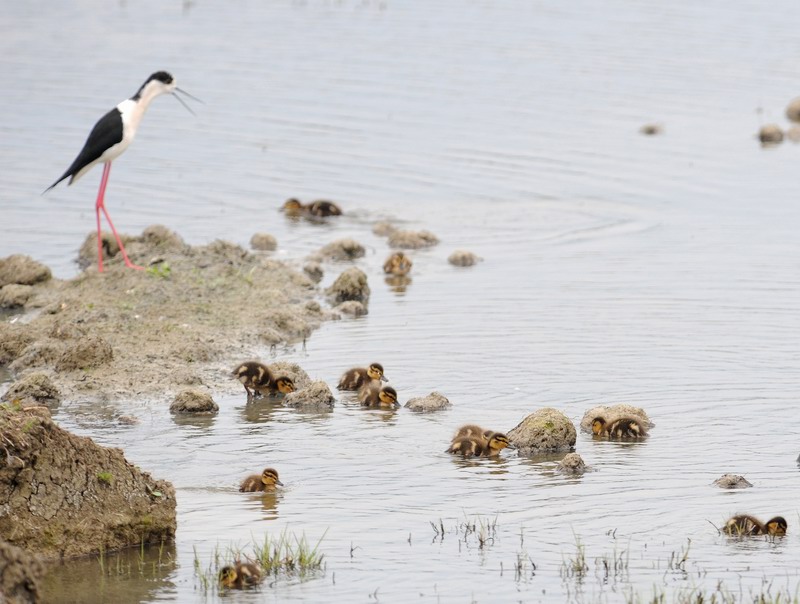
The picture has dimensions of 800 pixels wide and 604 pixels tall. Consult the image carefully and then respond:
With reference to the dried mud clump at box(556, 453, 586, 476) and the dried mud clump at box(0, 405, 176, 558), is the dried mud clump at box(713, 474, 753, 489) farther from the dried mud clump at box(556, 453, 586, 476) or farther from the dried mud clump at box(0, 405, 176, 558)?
the dried mud clump at box(0, 405, 176, 558)

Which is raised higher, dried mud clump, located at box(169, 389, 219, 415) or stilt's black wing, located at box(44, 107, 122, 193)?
stilt's black wing, located at box(44, 107, 122, 193)

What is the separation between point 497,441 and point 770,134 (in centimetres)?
1731

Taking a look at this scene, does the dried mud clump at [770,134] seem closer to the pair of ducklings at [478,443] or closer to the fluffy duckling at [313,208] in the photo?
the fluffy duckling at [313,208]

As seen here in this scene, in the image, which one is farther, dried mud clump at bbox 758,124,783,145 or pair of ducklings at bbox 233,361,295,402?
dried mud clump at bbox 758,124,783,145

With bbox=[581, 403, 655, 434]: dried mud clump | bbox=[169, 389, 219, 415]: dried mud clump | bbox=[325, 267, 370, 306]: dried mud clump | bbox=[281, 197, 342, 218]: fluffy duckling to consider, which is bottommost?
bbox=[581, 403, 655, 434]: dried mud clump

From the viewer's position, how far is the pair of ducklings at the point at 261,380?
1297 centimetres

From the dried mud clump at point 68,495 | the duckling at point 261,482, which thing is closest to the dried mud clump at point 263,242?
the duckling at point 261,482

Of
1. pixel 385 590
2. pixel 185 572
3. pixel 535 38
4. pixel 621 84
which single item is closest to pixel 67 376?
pixel 185 572

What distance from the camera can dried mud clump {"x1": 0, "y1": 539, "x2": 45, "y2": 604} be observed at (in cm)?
775

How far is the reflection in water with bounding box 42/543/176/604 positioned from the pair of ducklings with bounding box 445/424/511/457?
2622mm

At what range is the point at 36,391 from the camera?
13.0m

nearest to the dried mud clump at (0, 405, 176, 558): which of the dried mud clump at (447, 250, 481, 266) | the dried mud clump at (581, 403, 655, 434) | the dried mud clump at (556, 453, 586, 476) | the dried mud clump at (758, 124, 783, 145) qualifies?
the dried mud clump at (556, 453, 586, 476)

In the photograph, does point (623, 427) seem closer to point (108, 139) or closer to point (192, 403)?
point (192, 403)

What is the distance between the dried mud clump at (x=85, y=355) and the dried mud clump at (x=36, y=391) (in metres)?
0.61
